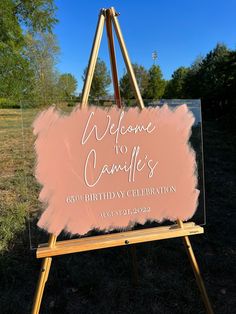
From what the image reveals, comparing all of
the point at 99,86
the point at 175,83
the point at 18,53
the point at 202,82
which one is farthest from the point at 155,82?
the point at 99,86

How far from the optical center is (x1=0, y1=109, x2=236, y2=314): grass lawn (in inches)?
77.3

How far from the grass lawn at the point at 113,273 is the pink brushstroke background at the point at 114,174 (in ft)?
0.37

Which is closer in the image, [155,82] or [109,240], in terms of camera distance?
[109,240]

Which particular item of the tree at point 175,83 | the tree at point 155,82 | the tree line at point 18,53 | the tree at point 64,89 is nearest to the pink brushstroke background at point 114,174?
the tree at point 64,89

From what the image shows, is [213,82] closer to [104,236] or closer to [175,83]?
[175,83]

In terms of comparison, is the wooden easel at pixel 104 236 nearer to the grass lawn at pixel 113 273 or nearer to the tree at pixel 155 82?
the grass lawn at pixel 113 273

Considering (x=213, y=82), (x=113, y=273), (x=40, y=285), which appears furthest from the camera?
(x=213, y=82)

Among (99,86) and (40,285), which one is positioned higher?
(99,86)

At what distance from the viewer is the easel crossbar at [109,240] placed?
58.4 inches

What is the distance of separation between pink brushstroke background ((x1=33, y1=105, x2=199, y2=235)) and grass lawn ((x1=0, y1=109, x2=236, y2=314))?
11 centimetres

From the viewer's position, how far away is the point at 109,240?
1.55 meters

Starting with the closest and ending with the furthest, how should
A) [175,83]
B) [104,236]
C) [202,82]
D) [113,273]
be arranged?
[104,236] → [113,273] → [202,82] → [175,83]

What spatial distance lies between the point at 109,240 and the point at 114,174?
1.06ft

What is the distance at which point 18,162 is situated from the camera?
520cm
